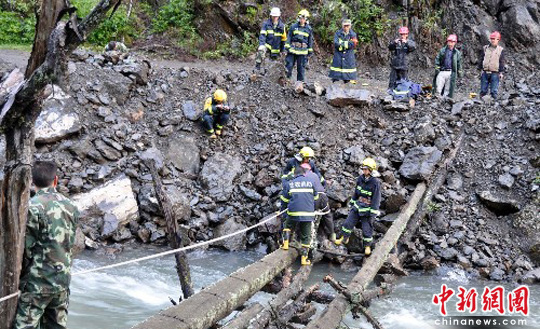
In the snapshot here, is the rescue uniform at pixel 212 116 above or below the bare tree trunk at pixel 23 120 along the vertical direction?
below

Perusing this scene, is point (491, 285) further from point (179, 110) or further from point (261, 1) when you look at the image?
point (261, 1)

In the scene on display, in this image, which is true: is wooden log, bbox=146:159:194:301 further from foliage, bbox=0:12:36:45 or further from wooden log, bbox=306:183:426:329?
foliage, bbox=0:12:36:45

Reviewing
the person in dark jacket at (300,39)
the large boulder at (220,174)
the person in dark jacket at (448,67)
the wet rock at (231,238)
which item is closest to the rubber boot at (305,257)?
the wet rock at (231,238)

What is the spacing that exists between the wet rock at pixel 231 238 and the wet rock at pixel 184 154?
1649mm

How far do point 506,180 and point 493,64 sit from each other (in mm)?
3512

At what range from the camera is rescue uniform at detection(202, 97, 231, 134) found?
11438 millimetres

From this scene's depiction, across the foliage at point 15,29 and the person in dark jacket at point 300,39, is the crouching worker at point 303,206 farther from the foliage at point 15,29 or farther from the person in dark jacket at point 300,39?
the foliage at point 15,29

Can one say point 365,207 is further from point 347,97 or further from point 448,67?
point 448,67

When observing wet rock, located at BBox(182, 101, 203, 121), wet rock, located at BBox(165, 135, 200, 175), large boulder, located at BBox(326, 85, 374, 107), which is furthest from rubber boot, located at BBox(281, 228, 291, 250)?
large boulder, located at BBox(326, 85, 374, 107)

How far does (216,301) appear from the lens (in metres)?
5.82

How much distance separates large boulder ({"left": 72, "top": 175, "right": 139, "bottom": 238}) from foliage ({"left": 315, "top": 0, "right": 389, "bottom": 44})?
10632 millimetres

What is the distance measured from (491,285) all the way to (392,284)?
2115 millimetres

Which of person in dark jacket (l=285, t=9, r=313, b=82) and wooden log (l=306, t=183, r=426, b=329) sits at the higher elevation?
person in dark jacket (l=285, t=9, r=313, b=82)

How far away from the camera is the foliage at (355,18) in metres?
17.8
